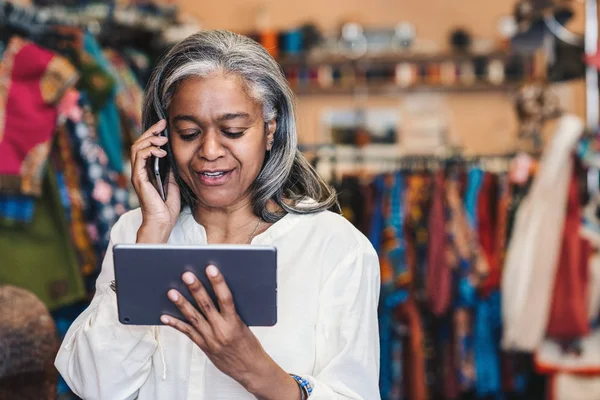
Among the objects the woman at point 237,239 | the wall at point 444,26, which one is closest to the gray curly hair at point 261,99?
the woman at point 237,239

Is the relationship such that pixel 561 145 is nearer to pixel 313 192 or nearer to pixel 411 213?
pixel 411 213

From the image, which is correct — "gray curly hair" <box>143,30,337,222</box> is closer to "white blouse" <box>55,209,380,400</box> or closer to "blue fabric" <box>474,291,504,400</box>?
"white blouse" <box>55,209,380,400</box>

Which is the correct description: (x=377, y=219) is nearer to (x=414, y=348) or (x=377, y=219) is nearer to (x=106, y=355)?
(x=414, y=348)

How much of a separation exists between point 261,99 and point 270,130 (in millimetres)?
87

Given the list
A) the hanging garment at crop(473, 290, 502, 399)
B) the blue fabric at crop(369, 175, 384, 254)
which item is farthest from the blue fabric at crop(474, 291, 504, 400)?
the blue fabric at crop(369, 175, 384, 254)

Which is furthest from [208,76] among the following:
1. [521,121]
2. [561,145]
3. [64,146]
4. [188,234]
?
[521,121]

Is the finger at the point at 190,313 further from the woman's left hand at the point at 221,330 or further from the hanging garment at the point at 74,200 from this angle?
the hanging garment at the point at 74,200

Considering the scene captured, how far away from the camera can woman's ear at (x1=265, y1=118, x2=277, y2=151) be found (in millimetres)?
1512

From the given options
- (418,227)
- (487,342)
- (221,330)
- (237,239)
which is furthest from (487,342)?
(221,330)

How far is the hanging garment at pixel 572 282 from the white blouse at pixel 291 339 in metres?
2.01

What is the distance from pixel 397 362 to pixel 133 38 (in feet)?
6.34

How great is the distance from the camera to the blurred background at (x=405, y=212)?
8.11 feet

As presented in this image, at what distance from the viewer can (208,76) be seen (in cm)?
141

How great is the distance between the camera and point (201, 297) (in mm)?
1193
